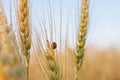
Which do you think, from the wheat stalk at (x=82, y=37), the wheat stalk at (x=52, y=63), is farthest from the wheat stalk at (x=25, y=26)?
the wheat stalk at (x=82, y=37)

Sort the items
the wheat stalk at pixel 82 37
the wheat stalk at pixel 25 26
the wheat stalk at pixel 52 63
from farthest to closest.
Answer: the wheat stalk at pixel 82 37 → the wheat stalk at pixel 25 26 → the wheat stalk at pixel 52 63

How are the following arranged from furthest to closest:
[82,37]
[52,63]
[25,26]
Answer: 1. [82,37]
2. [25,26]
3. [52,63]

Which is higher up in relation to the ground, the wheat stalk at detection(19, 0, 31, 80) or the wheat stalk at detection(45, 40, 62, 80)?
the wheat stalk at detection(19, 0, 31, 80)

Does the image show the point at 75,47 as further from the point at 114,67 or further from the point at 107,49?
the point at 107,49

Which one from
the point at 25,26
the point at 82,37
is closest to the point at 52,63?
the point at 25,26

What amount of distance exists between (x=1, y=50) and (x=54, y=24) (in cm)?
67

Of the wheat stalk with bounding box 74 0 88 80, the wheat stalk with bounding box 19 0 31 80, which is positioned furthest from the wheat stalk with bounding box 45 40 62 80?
the wheat stalk with bounding box 74 0 88 80

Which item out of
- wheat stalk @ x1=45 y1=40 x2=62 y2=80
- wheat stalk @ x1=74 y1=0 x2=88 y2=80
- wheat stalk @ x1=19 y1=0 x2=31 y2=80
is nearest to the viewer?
wheat stalk @ x1=45 y1=40 x2=62 y2=80

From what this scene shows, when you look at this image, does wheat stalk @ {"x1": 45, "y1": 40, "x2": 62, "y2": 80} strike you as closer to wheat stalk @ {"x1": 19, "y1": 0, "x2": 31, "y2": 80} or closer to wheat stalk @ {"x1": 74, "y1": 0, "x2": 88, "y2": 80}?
wheat stalk @ {"x1": 19, "y1": 0, "x2": 31, "y2": 80}

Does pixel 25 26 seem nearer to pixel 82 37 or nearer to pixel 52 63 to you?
pixel 52 63

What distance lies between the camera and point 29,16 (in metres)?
1.25

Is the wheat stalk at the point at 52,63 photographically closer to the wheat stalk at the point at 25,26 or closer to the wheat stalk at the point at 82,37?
the wheat stalk at the point at 25,26

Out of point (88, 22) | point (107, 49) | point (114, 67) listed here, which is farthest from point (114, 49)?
point (88, 22)

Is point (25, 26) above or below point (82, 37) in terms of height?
above
